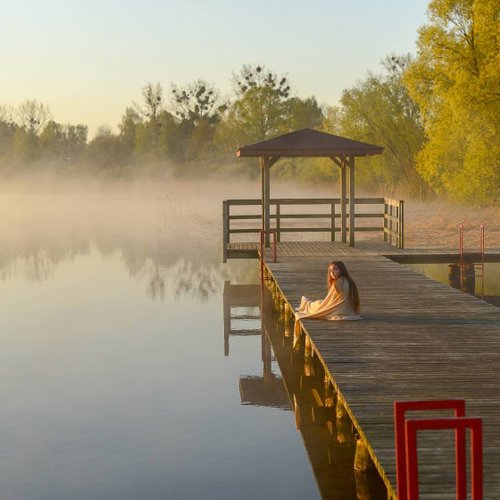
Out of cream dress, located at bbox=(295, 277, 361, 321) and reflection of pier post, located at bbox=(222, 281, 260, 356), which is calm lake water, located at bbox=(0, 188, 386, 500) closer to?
reflection of pier post, located at bbox=(222, 281, 260, 356)

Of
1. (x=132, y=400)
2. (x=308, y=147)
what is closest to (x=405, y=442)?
(x=132, y=400)

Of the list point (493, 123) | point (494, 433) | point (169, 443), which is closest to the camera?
point (494, 433)

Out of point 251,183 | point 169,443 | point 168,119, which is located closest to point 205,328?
point 169,443

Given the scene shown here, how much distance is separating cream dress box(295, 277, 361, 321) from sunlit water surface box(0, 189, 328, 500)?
163cm

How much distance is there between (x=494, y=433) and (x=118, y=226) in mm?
45175

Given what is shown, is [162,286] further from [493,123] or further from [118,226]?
[118,226]

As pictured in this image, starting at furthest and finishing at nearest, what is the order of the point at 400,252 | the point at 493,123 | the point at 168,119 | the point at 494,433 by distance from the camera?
the point at 168,119, the point at 493,123, the point at 400,252, the point at 494,433

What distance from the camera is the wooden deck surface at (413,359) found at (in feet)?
26.0

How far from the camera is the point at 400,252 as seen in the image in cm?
2489

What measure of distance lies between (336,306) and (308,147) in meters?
11.3

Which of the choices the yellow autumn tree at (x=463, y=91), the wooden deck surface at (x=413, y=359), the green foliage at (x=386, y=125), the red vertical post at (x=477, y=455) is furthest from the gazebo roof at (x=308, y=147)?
the green foliage at (x=386, y=125)

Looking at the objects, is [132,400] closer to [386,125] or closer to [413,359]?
[413,359]

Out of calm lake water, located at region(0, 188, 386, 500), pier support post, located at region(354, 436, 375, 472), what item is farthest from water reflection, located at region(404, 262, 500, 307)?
pier support post, located at region(354, 436, 375, 472)

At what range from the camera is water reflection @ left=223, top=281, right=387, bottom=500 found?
31.4 ft
